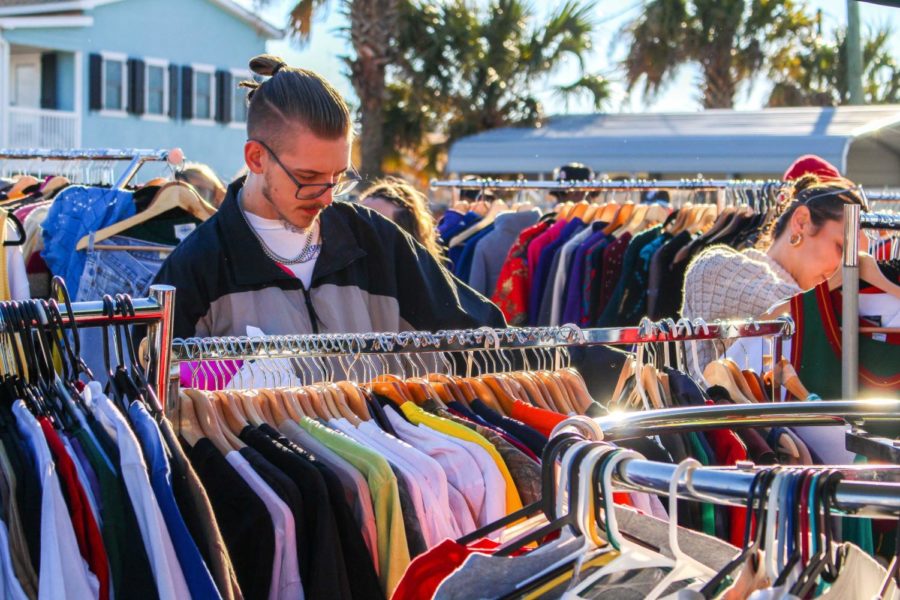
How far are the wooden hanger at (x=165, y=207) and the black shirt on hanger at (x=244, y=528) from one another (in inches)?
95.9

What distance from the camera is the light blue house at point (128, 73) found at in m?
20.2

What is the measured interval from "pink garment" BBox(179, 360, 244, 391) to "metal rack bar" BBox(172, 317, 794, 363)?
0.32 metres

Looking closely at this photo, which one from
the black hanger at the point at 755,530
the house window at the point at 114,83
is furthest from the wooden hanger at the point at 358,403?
the house window at the point at 114,83

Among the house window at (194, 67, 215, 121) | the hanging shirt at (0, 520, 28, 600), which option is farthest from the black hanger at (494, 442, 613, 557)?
the house window at (194, 67, 215, 121)

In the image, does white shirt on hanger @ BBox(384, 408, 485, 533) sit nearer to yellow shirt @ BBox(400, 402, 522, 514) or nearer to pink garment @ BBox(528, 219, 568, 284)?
yellow shirt @ BBox(400, 402, 522, 514)

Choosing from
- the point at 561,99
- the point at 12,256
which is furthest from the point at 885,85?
the point at 12,256

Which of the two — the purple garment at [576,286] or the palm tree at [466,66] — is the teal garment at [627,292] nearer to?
the purple garment at [576,286]

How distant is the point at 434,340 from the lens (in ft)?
7.13

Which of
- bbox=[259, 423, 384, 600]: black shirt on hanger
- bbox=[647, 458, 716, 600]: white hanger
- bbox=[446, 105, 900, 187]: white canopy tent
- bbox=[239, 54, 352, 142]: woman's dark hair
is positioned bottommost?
bbox=[259, 423, 384, 600]: black shirt on hanger

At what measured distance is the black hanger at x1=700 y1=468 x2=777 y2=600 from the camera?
1131mm

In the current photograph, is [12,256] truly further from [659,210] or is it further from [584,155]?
[584,155]

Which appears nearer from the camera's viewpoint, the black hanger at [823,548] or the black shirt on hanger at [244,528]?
the black hanger at [823,548]

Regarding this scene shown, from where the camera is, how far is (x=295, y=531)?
174 cm

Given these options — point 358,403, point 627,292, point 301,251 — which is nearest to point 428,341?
point 358,403
